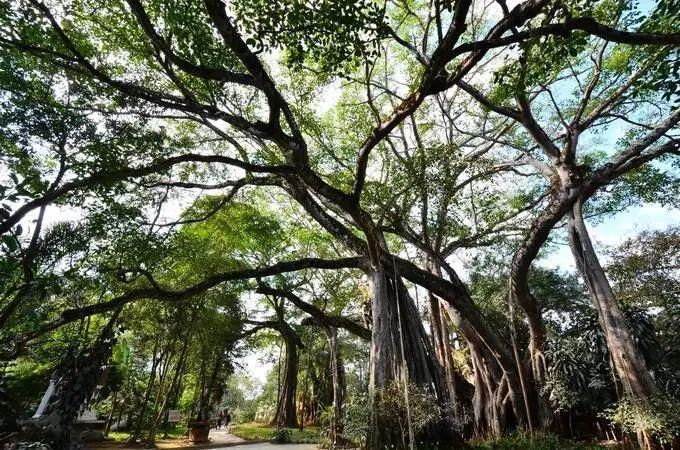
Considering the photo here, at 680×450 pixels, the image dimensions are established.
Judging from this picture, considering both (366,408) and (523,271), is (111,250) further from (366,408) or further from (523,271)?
(523,271)

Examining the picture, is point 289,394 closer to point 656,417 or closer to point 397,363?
point 397,363

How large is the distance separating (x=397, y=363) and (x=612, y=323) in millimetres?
3656

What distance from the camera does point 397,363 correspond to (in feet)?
22.0

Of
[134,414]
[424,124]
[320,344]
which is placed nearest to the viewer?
[424,124]

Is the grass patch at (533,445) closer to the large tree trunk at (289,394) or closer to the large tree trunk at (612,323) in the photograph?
the large tree trunk at (612,323)

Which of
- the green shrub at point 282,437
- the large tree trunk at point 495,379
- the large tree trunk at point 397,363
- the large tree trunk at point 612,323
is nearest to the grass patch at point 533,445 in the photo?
the large tree trunk at point 495,379

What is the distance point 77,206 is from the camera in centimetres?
579

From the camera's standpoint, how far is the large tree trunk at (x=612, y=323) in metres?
5.82

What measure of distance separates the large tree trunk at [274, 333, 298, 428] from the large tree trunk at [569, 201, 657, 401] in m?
13.4

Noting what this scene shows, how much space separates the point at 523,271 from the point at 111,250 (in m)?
8.09

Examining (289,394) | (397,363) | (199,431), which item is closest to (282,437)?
(199,431)

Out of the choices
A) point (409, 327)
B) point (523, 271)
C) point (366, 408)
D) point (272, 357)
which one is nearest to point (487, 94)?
point (523, 271)

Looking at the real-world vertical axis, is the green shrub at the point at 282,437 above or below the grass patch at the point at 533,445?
below

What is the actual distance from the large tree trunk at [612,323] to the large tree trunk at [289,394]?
1343 cm
